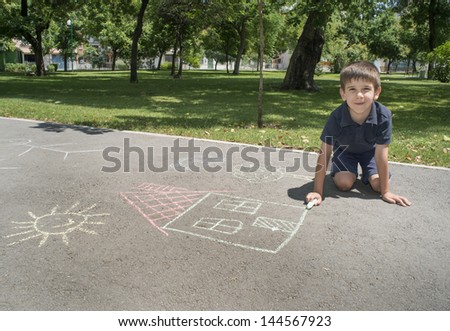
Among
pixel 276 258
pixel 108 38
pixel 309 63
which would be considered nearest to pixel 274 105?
pixel 309 63

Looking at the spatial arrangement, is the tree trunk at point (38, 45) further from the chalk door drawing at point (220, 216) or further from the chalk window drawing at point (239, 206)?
the chalk window drawing at point (239, 206)

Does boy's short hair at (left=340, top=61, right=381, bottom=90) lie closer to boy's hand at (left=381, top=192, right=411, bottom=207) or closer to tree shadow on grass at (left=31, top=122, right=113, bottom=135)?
boy's hand at (left=381, top=192, right=411, bottom=207)

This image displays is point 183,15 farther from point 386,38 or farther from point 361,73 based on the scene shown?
point 386,38

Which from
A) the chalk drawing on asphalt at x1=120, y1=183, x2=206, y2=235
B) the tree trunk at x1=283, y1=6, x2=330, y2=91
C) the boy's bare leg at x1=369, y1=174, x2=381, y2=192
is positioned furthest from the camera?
the tree trunk at x1=283, y1=6, x2=330, y2=91

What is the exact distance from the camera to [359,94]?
412 cm

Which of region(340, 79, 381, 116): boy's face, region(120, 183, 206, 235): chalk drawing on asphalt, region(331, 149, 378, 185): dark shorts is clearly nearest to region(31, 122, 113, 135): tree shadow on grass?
region(120, 183, 206, 235): chalk drawing on asphalt

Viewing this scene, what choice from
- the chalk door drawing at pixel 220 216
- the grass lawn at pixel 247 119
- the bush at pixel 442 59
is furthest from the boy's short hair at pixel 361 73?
the bush at pixel 442 59

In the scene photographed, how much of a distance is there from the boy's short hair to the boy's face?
4cm

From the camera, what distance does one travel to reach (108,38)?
5500 centimetres

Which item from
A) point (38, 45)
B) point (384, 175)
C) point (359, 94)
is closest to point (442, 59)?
point (384, 175)

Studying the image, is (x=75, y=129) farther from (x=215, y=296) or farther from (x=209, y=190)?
(x=215, y=296)

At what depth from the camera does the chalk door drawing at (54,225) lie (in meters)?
3.53

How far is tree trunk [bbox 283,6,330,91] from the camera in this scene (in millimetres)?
18781

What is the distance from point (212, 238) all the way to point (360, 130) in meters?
2.28
